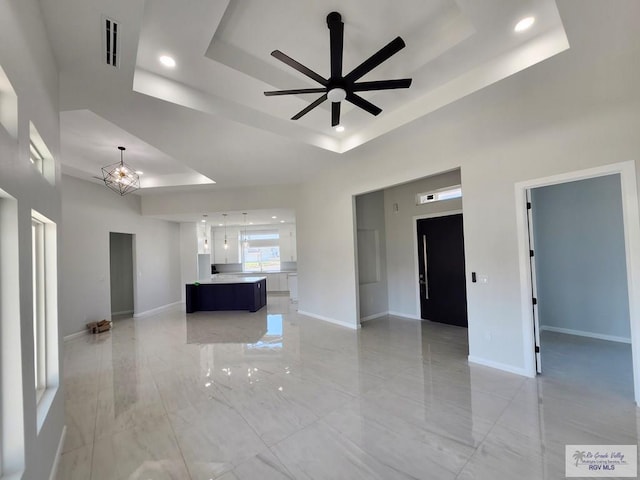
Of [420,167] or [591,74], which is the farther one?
[420,167]

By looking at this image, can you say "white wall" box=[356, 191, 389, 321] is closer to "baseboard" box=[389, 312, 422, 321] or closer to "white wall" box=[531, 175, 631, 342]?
"baseboard" box=[389, 312, 422, 321]

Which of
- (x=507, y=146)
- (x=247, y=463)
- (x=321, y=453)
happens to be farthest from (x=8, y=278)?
(x=507, y=146)

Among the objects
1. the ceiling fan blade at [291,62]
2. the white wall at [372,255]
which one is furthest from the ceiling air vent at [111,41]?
the white wall at [372,255]

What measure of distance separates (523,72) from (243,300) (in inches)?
280

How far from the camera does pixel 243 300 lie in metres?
7.64

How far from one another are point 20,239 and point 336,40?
7.57 ft

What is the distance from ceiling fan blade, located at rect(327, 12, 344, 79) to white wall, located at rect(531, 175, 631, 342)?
14.2 ft

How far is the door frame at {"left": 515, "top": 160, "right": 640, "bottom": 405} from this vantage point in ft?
8.48

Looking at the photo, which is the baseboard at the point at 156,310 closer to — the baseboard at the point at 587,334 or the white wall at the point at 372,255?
the white wall at the point at 372,255

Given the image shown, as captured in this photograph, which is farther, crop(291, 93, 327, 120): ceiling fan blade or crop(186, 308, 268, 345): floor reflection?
crop(186, 308, 268, 345): floor reflection

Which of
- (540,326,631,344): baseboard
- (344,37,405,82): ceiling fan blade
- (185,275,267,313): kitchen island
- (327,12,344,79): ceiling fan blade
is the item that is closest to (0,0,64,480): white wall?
(327,12,344,79): ceiling fan blade

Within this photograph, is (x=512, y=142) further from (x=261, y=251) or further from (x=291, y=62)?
(x=261, y=251)

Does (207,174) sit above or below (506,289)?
above

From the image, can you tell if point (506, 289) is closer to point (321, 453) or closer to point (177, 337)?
point (321, 453)
